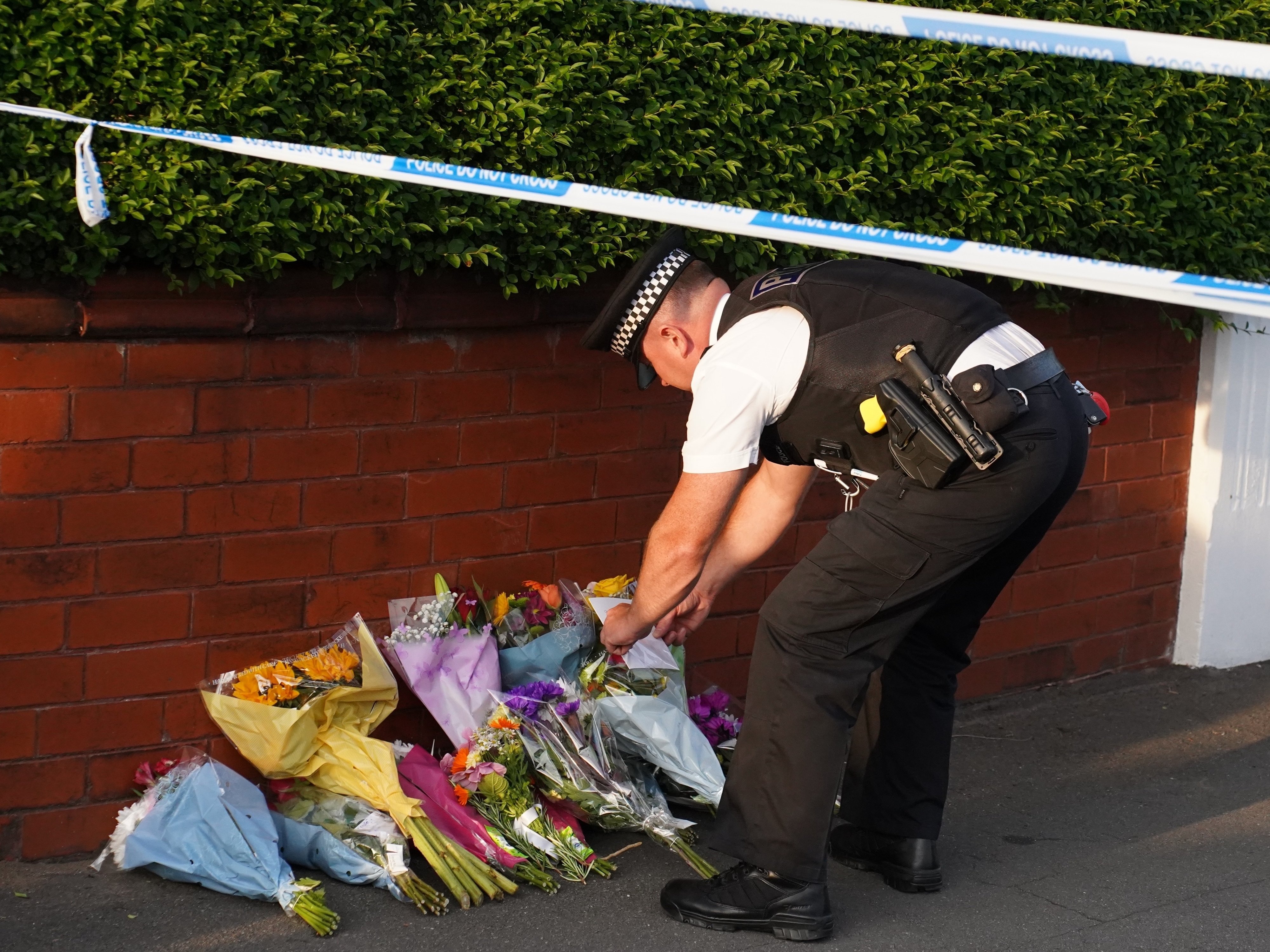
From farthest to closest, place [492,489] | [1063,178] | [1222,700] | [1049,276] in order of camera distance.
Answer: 1. [1222,700]
2. [1063,178]
3. [492,489]
4. [1049,276]

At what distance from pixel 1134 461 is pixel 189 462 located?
3.42m

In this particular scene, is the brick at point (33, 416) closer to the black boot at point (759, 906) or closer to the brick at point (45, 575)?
the brick at point (45, 575)

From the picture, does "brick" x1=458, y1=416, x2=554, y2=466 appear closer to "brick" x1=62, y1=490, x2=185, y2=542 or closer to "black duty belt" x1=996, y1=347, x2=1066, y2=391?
"brick" x1=62, y1=490, x2=185, y2=542

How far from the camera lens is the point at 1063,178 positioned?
4.47 m

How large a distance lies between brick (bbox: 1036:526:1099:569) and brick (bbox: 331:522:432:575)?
2.30 meters

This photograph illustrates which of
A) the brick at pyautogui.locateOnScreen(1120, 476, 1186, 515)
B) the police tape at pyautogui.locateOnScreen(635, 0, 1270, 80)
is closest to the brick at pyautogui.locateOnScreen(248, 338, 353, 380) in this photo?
the police tape at pyautogui.locateOnScreen(635, 0, 1270, 80)

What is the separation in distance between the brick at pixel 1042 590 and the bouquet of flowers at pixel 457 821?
7.33ft

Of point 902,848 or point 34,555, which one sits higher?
point 34,555

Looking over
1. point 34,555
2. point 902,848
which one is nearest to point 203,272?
point 34,555

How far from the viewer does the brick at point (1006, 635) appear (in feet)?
16.0

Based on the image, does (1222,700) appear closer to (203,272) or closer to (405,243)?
(405,243)

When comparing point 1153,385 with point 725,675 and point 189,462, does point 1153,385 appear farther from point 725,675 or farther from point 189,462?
point 189,462

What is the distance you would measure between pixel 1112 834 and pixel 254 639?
94.6 inches

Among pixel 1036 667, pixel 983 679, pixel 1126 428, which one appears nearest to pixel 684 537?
pixel 983 679
